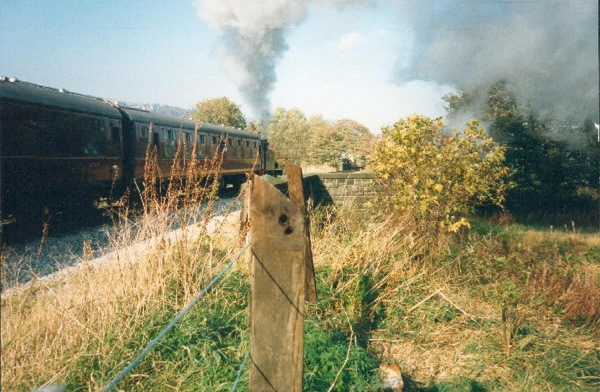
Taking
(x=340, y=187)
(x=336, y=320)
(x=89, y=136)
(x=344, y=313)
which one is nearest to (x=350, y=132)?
(x=340, y=187)

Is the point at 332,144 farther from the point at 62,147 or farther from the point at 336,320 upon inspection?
the point at 336,320

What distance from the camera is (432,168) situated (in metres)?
6.03

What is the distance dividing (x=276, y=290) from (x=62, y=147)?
7.50 meters

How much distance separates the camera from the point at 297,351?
3.84ft

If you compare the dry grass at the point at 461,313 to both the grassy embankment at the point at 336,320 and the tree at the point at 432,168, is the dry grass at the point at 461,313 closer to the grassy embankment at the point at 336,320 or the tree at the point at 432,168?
the grassy embankment at the point at 336,320

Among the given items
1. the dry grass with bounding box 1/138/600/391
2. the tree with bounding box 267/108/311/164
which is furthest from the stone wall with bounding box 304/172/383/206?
the tree with bounding box 267/108/311/164

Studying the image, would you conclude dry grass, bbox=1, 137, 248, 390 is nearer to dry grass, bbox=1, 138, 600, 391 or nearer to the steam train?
dry grass, bbox=1, 138, 600, 391

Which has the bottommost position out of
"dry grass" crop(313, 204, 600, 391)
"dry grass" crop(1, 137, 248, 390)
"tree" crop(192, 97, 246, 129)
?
"dry grass" crop(313, 204, 600, 391)

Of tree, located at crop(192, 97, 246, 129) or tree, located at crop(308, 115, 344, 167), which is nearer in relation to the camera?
tree, located at crop(308, 115, 344, 167)

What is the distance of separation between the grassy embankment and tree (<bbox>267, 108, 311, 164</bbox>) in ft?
95.1

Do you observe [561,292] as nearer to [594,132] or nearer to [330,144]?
[594,132]

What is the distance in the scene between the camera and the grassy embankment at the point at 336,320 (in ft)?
7.29

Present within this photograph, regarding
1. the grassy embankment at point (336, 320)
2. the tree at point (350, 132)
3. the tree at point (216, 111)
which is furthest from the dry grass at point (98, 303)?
the tree at point (216, 111)

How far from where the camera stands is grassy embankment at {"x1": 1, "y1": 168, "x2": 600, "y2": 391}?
87.5 inches
